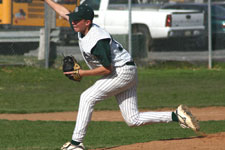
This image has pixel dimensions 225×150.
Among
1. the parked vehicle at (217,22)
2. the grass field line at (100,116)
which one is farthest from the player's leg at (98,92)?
the parked vehicle at (217,22)

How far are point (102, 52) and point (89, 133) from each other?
3253 millimetres

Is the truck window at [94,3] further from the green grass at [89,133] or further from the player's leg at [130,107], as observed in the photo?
the player's leg at [130,107]

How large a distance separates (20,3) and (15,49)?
4.53 feet

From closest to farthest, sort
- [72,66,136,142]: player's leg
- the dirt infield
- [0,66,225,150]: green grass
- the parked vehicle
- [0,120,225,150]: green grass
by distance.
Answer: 1. [72,66,136,142]: player's leg
2. the dirt infield
3. [0,120,225,150]: green grass
4. [0,66,225,150]: green grass
5. the parked vehicle

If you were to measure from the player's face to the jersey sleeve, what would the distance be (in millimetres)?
293

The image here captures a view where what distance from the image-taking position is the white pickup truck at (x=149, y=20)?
18188mm

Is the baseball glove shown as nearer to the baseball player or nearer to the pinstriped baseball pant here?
the baseball player

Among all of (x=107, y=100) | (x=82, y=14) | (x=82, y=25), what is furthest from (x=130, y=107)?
(x=107, y=100)

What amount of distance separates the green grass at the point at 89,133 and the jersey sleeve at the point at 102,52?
5.76 feet

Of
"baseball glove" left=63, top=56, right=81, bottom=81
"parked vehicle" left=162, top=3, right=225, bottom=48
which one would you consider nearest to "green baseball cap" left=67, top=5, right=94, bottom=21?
"baseball glove" left=63, top=56, right=81, bottom=81

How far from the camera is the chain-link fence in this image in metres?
17.0

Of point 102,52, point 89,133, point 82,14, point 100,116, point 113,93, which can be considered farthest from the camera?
point 100,116

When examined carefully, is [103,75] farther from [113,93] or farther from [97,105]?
[97,105]

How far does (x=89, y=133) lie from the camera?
9.34 meters
